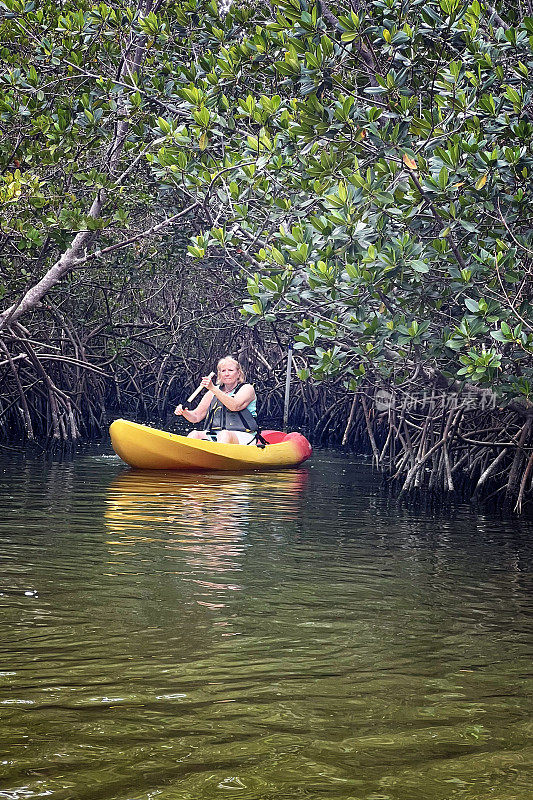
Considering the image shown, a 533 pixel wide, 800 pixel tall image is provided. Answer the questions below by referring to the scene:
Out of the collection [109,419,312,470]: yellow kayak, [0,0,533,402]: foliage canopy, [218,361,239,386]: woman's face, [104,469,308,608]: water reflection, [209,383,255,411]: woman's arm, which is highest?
[0,0,533,402]: foliage canopy

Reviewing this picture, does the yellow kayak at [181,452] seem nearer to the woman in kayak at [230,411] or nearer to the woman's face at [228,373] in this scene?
the woman in kayak at [230,411]

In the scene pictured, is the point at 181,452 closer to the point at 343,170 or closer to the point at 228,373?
the point at 228,373

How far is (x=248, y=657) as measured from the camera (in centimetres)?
308

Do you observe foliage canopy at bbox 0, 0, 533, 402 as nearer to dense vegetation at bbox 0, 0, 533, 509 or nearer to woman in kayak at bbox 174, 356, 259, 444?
dense vegetation at bbox 0, 0, 533, 509

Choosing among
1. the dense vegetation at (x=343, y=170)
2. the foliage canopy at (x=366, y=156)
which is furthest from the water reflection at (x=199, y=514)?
the foliage canopy at (x=366, y=156)

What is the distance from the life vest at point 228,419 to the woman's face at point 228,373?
0.17 m

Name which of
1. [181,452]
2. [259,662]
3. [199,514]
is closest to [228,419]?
[181,452]

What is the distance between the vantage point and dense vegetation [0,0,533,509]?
18.0 feet

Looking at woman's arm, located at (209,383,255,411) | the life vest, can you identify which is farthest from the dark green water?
the life vest

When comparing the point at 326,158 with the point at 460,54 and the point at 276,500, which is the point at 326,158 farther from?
the point at 276,500

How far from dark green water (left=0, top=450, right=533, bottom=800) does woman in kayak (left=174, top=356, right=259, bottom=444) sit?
10.8ft

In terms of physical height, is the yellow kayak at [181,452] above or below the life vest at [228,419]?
below

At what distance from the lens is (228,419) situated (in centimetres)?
949

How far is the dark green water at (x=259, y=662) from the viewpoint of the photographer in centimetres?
223
